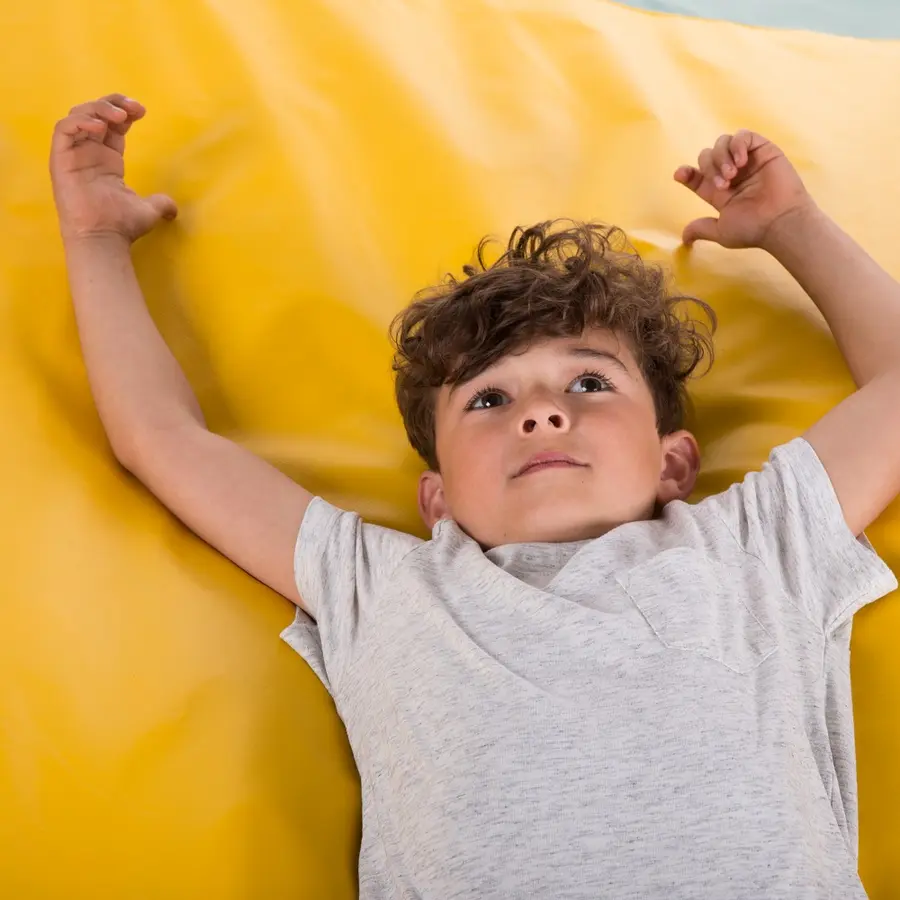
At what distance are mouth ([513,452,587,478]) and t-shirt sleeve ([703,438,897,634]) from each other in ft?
0.45

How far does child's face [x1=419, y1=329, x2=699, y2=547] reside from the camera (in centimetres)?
92

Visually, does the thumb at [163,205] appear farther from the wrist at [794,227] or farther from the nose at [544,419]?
the wrist at [794,227]

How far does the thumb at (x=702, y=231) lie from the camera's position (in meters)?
1.22

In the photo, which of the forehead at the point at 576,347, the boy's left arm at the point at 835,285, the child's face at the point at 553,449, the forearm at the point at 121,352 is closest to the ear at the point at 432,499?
the child's face at the point at 553,449

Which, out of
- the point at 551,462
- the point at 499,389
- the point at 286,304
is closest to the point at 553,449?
the point at 551,462

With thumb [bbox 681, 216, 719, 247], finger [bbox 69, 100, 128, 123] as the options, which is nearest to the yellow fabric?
thumb [bbox 681, 216, 719, 247]

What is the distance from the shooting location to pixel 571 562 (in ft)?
2.93

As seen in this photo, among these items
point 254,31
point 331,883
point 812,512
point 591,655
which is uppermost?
point 254,31

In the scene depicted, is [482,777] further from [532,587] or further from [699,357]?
[699,357]

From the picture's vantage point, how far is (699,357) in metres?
1.14

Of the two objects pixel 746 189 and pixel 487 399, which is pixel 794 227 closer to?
pixel 746 189

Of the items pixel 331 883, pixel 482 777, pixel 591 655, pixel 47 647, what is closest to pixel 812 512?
pixel 591 655

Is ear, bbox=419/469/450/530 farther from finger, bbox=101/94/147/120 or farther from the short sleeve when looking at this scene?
finger, bbox=101/94/147/120

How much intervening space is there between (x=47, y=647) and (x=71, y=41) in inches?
31.4
